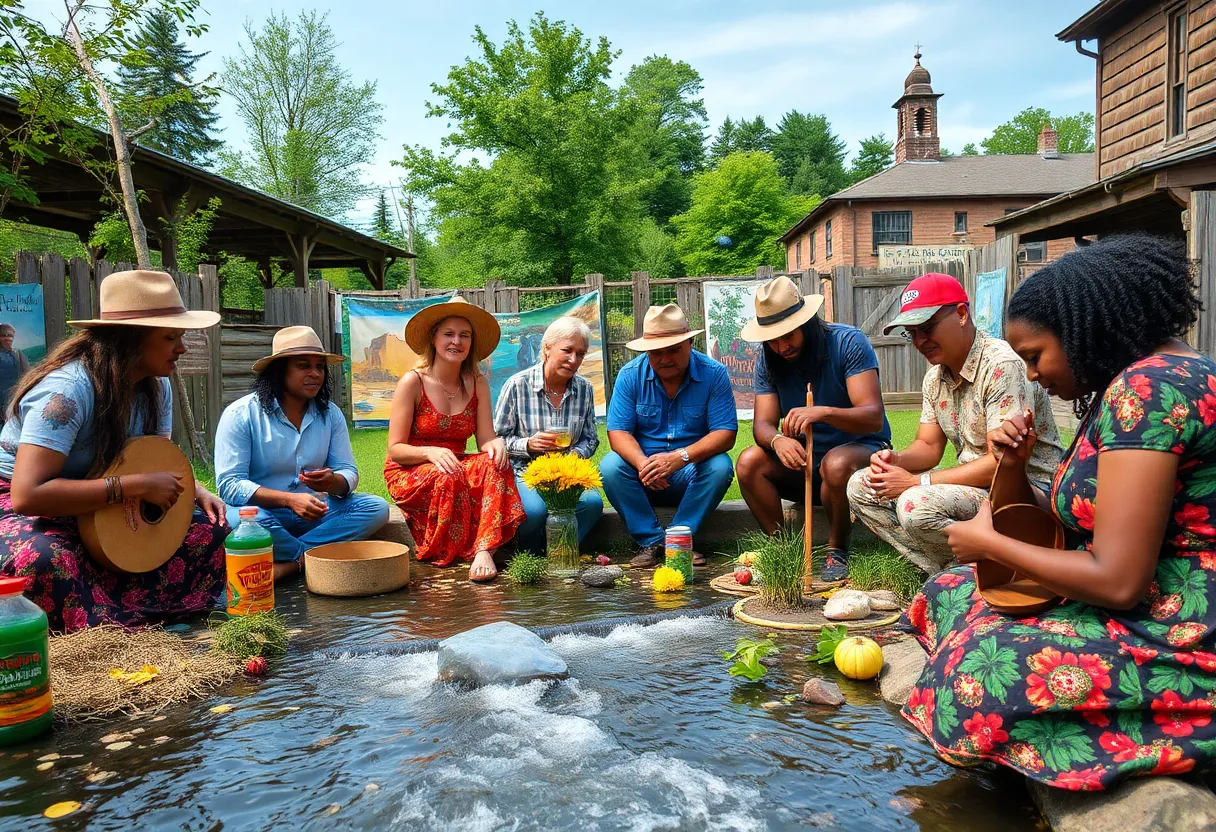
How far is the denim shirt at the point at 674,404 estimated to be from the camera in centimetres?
542

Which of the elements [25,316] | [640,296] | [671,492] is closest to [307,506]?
[671,492]

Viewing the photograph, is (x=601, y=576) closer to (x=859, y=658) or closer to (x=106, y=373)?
(x=859, y=658)

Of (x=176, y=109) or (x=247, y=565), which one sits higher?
(x=176, y=109)

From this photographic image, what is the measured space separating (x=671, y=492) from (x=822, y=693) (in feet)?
8.44

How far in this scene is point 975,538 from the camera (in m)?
2.31

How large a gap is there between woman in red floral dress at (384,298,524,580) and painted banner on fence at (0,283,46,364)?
4976 millimetres

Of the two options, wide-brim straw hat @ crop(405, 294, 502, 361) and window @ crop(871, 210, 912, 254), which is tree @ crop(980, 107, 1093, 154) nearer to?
window @ crop(871, 210, 912, 254)

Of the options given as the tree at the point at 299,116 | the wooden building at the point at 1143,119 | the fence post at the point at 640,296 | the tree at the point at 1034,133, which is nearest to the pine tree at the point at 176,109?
the tree at the point at 299,116

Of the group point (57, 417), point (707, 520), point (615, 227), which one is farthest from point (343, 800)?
point (615, 227)

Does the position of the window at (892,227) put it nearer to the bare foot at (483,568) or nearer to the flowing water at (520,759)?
the bare foot at (483,568)

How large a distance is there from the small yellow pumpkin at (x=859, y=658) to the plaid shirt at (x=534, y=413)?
2646mm

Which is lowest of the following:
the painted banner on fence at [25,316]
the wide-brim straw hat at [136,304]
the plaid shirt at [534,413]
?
the plaid shirt at [534,413]

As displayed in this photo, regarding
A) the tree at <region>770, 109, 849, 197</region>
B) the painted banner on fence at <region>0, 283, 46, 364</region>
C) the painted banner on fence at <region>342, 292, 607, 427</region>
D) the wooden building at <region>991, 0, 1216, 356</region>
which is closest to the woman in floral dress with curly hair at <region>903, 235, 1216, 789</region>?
the painted banner on fence at <region>0, 283, 46, 364</region>

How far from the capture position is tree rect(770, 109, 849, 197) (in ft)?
184
